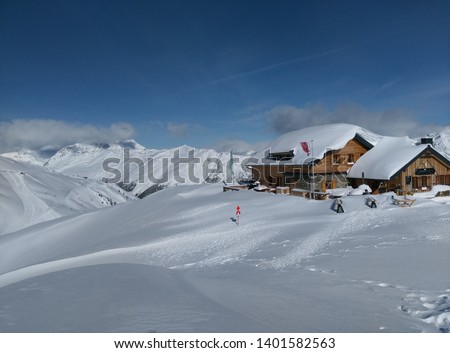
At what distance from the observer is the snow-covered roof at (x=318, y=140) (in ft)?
96.3

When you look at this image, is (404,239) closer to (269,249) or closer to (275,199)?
(269,249)

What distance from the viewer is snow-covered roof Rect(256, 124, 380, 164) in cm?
2936

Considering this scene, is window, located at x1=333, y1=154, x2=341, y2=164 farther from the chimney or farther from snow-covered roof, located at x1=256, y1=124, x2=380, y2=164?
the chimney

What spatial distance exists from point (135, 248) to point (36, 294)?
6161 mm

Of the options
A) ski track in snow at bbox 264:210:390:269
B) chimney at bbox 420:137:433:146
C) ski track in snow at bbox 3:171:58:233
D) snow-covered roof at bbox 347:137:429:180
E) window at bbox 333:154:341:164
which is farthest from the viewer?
ski track in snow at bbox 3:171:58:233

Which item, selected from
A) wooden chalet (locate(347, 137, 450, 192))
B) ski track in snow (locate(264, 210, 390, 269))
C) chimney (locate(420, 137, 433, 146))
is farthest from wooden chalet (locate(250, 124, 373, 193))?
ski track in snow (locate(264, 210, 390, 269))

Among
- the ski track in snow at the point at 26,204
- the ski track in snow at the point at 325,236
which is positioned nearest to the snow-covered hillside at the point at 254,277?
the ski track in snow at the point at 325,236

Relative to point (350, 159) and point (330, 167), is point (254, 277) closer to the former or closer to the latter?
point (330, 167)

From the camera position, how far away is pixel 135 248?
1273 cm

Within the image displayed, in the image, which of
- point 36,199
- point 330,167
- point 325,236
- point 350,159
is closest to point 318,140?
point 330,167

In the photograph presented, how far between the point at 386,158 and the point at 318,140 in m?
7.31

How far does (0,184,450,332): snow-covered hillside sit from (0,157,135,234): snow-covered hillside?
37.2 m

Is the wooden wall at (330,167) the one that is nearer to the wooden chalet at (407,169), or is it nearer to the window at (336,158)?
the window at (336,158)
